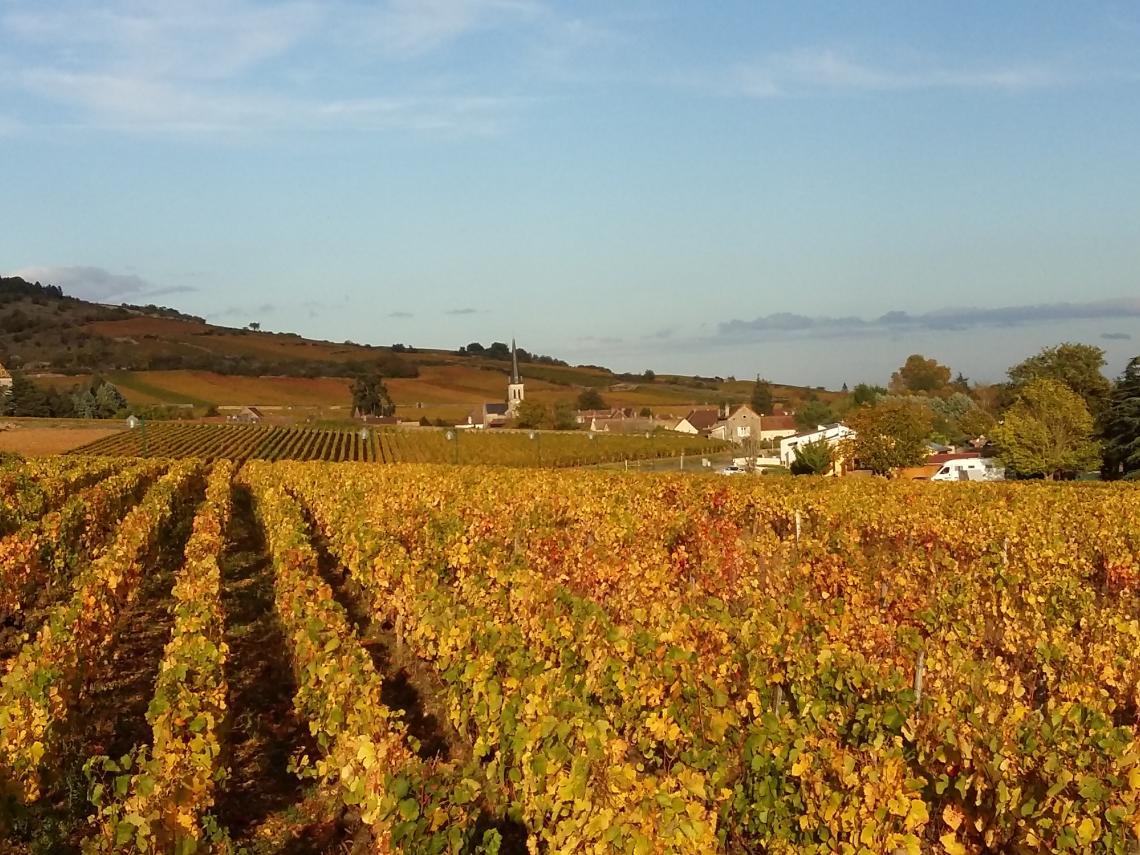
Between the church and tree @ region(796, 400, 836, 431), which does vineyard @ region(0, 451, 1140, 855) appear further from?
tree @ region(796, 400, 836, 431)

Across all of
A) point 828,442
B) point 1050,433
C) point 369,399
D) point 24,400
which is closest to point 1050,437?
point 1050,433

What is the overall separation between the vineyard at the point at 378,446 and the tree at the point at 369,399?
88.3 feet

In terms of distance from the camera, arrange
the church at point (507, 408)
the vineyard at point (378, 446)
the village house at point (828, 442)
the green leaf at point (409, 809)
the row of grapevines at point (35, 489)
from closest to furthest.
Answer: the green leaf at point (409, 809), the row of grapevines at point (35, 489), the village house at point (828, 442), the vineyard at point (378, 446), the church at point (507, 408)

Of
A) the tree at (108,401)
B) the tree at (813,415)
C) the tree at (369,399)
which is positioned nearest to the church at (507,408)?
the tree at (369,399)

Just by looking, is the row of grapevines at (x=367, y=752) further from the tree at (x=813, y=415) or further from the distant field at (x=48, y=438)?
the tree at (x=813, y=415)

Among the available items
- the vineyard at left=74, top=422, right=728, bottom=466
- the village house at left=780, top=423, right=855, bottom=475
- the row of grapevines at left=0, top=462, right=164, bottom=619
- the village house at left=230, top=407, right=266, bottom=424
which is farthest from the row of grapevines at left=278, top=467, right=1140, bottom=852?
the village house at left=230, top=407, right=266, bottom=424

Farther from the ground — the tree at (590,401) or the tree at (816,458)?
the tree at (590,401)

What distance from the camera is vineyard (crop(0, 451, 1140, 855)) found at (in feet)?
18.2

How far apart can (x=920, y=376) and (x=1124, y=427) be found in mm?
105630

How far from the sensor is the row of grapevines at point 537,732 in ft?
16.1

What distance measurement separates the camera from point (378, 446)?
7638 cm

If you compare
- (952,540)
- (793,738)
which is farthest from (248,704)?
(952,540)

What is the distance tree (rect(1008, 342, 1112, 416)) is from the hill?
71039mm

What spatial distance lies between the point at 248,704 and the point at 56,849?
380 centimetres
